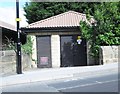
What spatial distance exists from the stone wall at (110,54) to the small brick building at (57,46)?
9.90 feet

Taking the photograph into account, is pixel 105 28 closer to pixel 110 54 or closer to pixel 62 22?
pixel 110 54

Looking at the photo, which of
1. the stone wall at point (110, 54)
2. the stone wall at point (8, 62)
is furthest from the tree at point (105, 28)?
the stone wall at point (8, 62)

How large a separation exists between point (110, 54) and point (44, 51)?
542 centimetres

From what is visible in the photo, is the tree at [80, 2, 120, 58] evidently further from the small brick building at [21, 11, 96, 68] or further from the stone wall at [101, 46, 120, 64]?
the small brick building at [21, 11, 96, 68]

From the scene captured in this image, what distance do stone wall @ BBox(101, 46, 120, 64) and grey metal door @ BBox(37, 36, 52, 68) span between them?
16.1 feet

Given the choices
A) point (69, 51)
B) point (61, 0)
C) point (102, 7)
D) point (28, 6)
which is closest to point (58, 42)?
point (69, 51)

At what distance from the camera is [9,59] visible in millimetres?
17531

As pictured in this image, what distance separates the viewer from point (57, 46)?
2334cm

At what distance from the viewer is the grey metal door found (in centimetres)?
2346

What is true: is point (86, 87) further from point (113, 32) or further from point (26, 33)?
point (26, 33)

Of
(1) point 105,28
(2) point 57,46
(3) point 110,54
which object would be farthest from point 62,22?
(3) point 110,54

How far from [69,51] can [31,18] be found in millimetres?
13840

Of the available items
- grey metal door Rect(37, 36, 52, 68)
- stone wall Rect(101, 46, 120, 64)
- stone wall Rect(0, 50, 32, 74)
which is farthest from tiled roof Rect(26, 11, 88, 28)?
stone wall Rect(0, 50, 32, 74)

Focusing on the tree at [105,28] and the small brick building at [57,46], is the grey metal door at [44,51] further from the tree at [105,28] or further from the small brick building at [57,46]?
the tree at [105,28]
